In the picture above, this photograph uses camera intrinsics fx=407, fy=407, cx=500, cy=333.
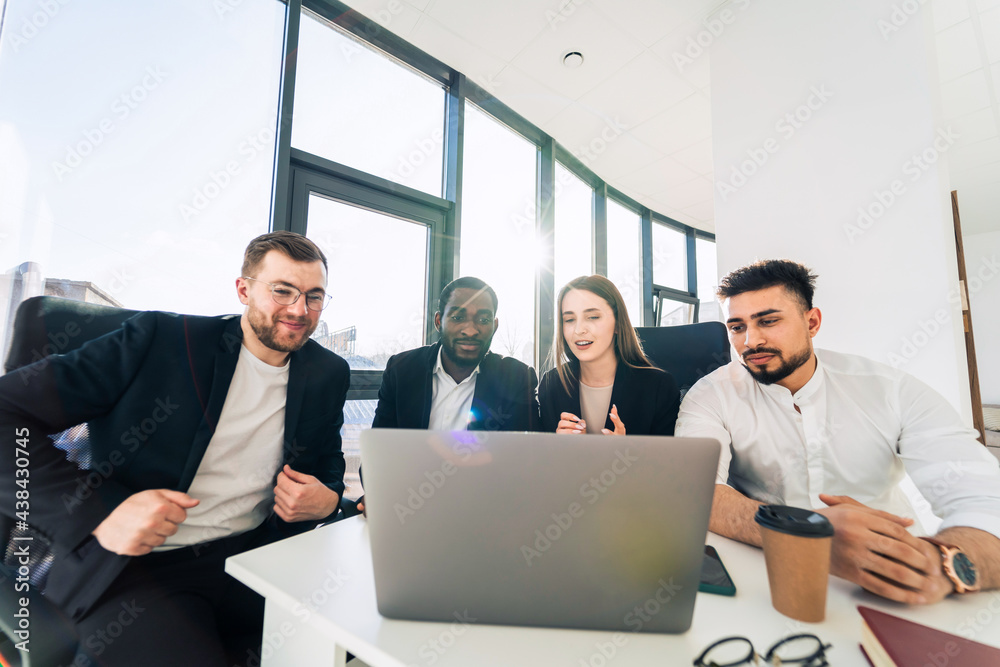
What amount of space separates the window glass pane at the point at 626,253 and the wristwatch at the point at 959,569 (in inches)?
161

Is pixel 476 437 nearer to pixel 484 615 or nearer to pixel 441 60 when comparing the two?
pixel 484 615

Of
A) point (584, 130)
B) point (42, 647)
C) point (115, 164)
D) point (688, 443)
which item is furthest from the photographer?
point (584, 130)

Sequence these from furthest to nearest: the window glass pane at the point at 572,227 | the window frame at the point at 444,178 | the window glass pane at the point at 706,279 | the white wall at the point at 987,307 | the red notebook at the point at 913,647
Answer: the window glass pane at the point at 706,279 → the white wall at the point at 987,307 → the window glass pane at the point at 572,227 → the window frame at the point at 444,178 → the red notebook at the point at 913,647

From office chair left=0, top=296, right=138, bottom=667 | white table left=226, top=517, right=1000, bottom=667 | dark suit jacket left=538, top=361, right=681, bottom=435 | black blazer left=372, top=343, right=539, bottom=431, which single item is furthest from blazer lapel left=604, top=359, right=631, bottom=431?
office chair left=0, top=296, right=138, bottom=667

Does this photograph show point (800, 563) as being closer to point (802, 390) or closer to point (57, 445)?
point (802, 390)

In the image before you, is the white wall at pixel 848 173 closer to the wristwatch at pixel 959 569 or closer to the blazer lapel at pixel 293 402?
the wristwatch at pixel 959 569

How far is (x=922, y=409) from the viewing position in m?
1.09

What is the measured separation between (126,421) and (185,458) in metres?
0.18

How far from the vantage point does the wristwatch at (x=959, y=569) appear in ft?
2.09

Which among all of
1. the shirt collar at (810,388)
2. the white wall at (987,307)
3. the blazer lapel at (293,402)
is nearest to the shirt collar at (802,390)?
the shirt collar at (810,388)

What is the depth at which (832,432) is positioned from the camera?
1.16 m

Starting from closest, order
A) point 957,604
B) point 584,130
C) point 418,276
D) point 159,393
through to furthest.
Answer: point 957,604, point 159,393, point 418,276, point 584,130

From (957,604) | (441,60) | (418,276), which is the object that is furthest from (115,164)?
(957,604)

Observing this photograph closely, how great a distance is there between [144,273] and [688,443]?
215 cm
